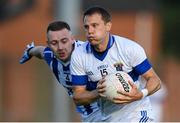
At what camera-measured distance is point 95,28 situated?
10.9 m

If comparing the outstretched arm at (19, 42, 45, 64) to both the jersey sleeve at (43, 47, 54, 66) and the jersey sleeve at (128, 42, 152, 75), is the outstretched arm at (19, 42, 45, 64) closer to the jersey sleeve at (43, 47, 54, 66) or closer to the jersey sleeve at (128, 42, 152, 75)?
the jersey sleeve at (43, 47, 54, 66)

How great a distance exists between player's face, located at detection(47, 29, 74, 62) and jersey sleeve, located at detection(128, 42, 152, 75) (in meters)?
0.99

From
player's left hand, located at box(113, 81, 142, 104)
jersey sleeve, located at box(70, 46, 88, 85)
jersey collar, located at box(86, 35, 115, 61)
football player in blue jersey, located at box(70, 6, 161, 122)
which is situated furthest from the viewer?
jersey sleeve, located at box(70, 46, 88, 85)

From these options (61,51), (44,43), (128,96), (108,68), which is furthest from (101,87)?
(44,43)

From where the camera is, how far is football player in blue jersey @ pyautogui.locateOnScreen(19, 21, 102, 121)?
38.5ft

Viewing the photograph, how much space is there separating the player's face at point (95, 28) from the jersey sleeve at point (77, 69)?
0.45m

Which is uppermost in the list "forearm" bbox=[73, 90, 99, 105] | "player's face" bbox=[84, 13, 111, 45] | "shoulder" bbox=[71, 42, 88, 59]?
"player's face" bbox=[84, 13, 111, 45]

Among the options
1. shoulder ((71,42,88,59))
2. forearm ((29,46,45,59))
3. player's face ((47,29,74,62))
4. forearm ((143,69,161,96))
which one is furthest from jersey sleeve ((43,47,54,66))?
forearm ((143,69,161,96))

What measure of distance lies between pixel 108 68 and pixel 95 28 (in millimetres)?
630

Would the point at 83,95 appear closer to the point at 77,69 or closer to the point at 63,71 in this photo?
the point at 77,69

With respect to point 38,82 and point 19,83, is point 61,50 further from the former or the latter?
point 19,83

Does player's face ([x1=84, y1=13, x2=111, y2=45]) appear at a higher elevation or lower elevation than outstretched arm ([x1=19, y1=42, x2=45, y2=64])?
higher

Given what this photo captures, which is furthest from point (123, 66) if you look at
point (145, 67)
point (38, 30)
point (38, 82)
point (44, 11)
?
point (44, 11)

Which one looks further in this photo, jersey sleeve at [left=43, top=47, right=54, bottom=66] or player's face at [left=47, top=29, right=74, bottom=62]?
jersey sleeve at [left=43, top=47, right=54, bottom=66]
